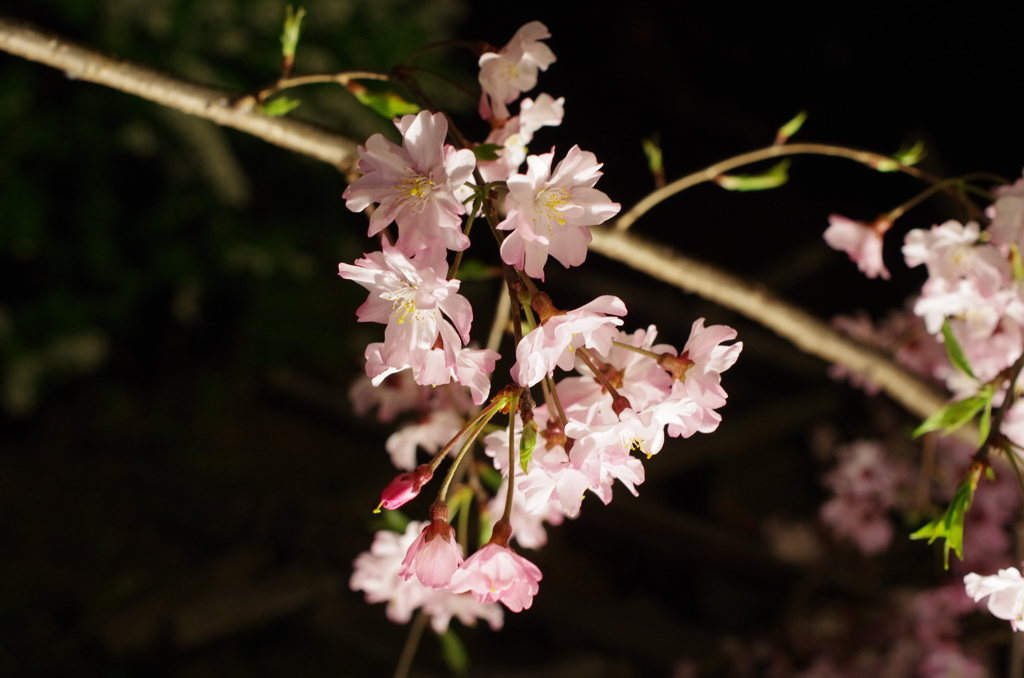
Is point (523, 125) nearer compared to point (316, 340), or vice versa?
point (523, 125)

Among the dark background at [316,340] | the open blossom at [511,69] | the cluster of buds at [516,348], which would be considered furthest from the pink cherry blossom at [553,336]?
the dark background at [316,340]

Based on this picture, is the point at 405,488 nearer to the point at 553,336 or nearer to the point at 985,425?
the point at 553,336

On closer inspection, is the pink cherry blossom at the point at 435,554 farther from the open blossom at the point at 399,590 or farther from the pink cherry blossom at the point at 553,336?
the open blossom at the point at 399,590

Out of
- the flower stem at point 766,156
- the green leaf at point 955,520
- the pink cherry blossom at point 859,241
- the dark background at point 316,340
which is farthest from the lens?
the dark background at point 316,340

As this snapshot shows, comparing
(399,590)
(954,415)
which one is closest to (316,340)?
(399,590)

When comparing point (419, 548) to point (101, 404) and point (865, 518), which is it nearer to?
point (865, 518)
